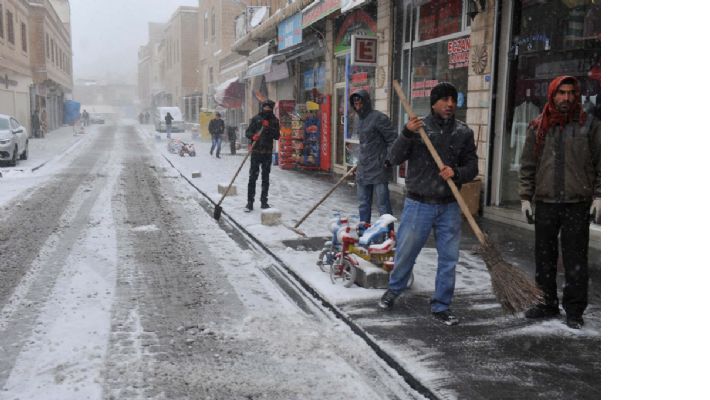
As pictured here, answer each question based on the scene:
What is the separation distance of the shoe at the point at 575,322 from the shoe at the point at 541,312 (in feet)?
0.69

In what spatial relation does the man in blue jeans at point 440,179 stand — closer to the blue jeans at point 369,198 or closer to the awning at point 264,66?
the blue jeans at point 369,198

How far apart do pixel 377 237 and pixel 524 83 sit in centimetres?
452

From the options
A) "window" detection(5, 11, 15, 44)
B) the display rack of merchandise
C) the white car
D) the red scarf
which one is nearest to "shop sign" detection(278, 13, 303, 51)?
the display rack of merchandise

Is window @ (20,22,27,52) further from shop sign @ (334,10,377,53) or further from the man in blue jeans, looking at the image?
the man in blue jeans

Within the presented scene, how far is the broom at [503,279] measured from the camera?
411cm

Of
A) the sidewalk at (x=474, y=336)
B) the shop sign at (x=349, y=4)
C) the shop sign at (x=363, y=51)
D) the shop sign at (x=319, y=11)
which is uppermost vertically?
the shop sign at (x=319, y=11)

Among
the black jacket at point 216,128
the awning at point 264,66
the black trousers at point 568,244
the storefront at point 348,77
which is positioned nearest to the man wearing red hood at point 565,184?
the black trousers at point 568,244

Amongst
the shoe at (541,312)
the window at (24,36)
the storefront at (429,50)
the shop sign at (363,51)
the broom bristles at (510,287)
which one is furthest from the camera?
the window at (24,36)

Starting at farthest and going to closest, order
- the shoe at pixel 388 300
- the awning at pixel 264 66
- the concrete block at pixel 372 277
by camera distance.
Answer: the awning at pixel 264 66 → the concrete block at pixel 372 277 → the shoe at pixel 388 300

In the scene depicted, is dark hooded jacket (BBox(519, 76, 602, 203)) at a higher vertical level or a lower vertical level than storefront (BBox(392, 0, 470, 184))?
lower

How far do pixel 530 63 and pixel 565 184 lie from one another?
4.78 metres

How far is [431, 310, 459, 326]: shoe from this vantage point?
14.4 feet

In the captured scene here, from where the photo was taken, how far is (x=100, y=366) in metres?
3.58

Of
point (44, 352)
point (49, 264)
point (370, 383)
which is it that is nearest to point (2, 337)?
point (44, 352)
